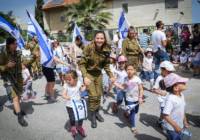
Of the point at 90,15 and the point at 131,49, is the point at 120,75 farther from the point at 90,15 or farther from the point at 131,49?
the point at 90,15

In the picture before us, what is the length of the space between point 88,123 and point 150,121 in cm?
127

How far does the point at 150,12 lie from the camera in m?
33.4

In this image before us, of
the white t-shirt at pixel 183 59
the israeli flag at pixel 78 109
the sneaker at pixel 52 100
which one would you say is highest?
the israeli flag at pixel 78 109

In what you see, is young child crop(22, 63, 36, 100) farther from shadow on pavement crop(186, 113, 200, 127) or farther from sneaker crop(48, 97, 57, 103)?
shadow on pavement crop(186, 113, 200, 127)

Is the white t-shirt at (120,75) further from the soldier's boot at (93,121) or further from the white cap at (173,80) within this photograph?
the white cap at (173,80)

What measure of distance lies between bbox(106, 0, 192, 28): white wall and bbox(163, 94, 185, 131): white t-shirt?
92.3 feet

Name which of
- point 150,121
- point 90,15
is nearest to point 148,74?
point 150,121

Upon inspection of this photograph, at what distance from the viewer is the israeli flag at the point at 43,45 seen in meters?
7.43

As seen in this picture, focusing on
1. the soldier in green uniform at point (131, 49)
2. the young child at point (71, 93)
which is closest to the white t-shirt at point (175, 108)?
the young child at point (71, 93)

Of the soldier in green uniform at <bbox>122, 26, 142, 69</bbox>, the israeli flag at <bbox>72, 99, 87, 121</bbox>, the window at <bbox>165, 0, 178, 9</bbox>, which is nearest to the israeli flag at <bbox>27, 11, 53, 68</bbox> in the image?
the soldier in green uniform at <bbox>122, 26, 142, 69</bbox>

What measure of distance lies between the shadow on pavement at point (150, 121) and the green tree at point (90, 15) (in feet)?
86.4

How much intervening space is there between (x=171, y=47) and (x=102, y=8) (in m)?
19.6

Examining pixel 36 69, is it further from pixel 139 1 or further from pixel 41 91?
pixel 139 1

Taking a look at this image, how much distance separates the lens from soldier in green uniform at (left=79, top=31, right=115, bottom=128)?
19.9ft
